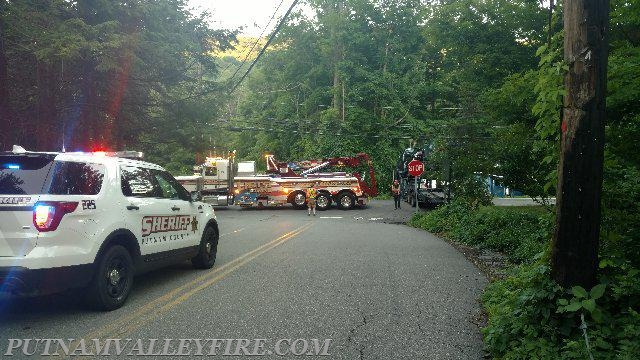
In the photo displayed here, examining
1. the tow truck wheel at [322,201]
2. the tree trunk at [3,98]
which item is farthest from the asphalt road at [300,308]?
the tow truck wheel at [322,201]

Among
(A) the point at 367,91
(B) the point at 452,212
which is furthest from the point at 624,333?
(A) the point at 367,91

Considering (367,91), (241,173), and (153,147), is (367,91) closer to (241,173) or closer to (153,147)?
(241,173)

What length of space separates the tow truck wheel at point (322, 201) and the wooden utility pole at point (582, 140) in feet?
77.6

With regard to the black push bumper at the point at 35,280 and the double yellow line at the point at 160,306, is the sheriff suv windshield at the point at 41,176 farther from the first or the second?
the double yellow line at the point at 160,306

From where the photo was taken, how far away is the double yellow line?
16.1 feet

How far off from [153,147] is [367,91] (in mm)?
25103

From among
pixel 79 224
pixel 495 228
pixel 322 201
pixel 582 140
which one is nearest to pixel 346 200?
pixel 322 201

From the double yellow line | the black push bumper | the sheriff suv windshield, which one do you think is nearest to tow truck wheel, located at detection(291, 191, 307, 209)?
the double yellow line

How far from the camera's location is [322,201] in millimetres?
28000

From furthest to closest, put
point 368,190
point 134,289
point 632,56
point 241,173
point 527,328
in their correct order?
1. point 241,173
2. point 368,190
3. point 632,56
4. point 134,289
5. point 527,328

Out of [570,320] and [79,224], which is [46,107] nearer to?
[79,224]

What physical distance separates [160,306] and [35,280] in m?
1.50

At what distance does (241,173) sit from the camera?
32844 millimetres

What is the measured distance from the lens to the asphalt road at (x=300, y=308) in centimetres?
484
